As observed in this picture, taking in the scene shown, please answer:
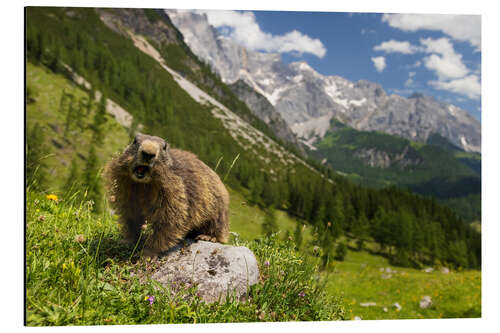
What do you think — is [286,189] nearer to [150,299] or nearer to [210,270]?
[210,270]

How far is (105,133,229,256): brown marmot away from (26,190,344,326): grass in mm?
366

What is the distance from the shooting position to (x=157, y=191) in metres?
3.67

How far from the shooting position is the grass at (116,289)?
311 centimetres

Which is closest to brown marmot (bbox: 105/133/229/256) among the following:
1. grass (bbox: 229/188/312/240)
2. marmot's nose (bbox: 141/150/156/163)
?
marmot's nose (bbox: 141/150/156/163)

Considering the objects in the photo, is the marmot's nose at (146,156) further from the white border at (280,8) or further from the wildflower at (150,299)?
the white border at (280,8)

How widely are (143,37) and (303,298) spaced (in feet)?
443

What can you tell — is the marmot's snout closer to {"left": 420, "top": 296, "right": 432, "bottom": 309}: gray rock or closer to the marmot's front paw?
the marmot's front paw

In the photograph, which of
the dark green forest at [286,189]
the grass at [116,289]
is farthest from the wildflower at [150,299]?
the dark green forest at [286,189]

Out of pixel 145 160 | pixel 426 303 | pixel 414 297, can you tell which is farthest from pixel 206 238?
pixel 414 297

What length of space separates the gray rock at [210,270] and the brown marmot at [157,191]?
25 cm

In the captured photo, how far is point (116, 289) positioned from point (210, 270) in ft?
3.60

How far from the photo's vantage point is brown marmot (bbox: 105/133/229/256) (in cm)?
345

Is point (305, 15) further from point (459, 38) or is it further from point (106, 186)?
point (106, 186)
